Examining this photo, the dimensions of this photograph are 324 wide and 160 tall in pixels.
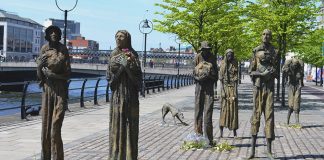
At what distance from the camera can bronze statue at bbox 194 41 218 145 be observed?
1052 cm

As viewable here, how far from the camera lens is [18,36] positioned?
152 m

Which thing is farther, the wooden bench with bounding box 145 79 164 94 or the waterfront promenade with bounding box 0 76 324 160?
the wooden bench with bounding box 145 79 164 94

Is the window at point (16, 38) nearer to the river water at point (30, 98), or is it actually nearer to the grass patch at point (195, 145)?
the river water at point (30, 98)

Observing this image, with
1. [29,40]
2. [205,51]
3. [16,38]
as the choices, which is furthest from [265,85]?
[29,40]

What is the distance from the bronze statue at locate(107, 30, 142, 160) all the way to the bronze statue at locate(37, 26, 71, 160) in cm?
91

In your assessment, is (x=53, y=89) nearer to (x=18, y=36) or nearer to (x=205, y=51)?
(x=205, y=51)

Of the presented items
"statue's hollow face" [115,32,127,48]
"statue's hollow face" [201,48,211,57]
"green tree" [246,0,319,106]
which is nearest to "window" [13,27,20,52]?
"green tree" [246,0,319,106]

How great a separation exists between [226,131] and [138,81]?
7779 millimetres

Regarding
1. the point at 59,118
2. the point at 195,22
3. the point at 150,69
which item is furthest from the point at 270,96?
the point at 150,69

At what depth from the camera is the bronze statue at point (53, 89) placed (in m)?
7.11

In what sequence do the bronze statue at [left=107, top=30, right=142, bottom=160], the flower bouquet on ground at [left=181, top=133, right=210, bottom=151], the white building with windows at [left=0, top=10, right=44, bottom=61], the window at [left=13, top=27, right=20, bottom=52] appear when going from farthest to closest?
the window at [left=13, top=27, right=20, bottom=52] < the white building with windows at [left=0, top=10, right=44, bottom=61] < the flower bouquet on ground at [left=181, top=133, right=210, bottom=151] < the bronze statue at [left=107, top=30, right=142, bottom=160]

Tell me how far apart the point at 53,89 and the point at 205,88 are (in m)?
4.27

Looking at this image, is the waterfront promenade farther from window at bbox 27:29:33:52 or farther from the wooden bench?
window at bbox 27:29:33:52

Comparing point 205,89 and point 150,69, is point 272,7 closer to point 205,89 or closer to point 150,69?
point 205,89
